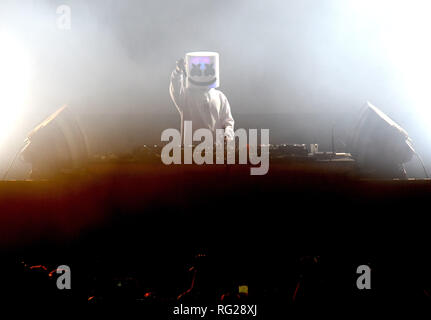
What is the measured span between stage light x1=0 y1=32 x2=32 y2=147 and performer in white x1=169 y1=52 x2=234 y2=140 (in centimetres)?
188

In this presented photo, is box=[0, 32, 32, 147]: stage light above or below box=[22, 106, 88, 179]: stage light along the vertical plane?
above

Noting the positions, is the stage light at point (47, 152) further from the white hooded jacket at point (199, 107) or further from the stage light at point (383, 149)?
the stage light at point (383, 149)

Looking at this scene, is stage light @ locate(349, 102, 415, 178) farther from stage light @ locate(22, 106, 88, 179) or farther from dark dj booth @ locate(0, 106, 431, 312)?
stage light @ locate(22, 106, 88, 179)

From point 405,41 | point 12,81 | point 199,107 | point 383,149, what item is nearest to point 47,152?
point 199,107

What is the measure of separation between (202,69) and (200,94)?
246 mm

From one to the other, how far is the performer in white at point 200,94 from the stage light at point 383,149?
1.22 metres

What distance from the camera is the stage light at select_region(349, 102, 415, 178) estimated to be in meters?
3.03

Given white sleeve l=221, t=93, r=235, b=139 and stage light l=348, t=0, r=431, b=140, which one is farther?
stage light l=348, t=0, r=431, b=140

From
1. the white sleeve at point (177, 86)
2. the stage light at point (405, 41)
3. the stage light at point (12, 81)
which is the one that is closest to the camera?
the white sleeve at point (177, 86)

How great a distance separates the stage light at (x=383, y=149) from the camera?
9.93ft

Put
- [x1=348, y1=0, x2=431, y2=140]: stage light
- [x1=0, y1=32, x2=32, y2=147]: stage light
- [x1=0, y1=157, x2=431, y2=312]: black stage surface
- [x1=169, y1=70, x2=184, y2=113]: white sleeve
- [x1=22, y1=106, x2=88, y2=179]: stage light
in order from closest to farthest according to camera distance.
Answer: [x1=0, y1=157, x2=431, y2=312]: black stage surface, [x1=22, y1=106, x2=88, y2=179]: stage light, [x1=169, y1=70, x2=184, y2=113]: white sleeve, [x1=348, y1=0, x2=431, y2=140]: stage light, [x1=0, y1=32, x2=32, y2=147]: stage light

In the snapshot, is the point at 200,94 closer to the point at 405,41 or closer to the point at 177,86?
the point at 177,86

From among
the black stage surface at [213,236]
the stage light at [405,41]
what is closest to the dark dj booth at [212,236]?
the black stage surface at [213,236]

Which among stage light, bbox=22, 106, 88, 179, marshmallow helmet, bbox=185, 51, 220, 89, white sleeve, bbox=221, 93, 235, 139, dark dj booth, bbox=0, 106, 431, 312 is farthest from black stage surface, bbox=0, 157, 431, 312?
marshmallow helmet, bbox=185, 51, 220, 89
